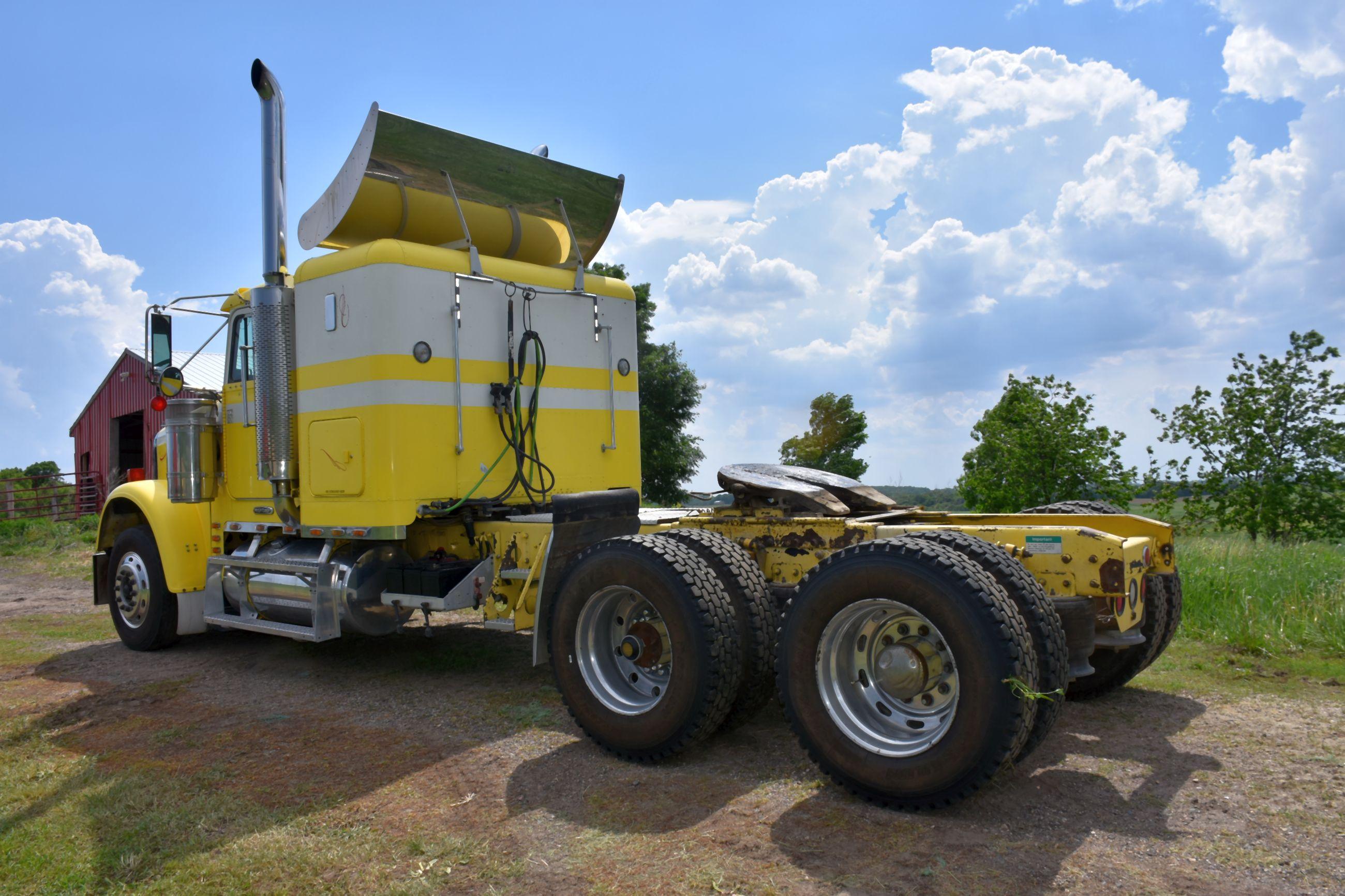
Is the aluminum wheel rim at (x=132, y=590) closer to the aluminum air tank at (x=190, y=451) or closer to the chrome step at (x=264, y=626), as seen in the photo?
the chrome step at (x=264, y=626)

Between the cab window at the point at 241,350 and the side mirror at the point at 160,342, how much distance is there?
487mm

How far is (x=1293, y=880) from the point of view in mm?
3229

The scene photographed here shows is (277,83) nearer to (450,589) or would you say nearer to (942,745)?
(450,589)

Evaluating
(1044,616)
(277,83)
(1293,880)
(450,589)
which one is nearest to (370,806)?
(450,589)

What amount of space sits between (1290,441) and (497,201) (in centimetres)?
1436

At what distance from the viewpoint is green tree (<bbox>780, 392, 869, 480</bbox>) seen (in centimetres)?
3097

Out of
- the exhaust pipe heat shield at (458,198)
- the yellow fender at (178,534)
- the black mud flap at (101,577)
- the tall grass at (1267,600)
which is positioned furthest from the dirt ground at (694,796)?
the exhaust pipe heat shield at (458,198)

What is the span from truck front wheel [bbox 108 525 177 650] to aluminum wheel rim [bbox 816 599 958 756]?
630 centimetres

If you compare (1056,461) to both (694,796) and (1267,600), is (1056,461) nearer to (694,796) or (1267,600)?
(1267,600)

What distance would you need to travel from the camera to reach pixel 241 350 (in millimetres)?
7305

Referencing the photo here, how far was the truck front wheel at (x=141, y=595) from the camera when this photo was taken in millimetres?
7934

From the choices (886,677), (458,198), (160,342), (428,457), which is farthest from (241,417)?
(886,677)

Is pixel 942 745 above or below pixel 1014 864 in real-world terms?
above

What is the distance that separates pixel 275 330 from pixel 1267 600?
8149 mm
